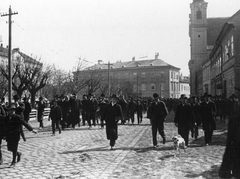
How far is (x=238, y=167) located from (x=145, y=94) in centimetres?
8608

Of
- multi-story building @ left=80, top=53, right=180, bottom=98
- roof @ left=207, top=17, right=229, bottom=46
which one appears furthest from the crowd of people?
multi-story building @ left=80, top=53, right=180, bottom=98

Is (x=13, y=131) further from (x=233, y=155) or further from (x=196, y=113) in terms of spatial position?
(x=196, y=113)

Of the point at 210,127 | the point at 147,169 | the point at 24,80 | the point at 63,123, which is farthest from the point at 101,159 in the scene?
the point at 24,80

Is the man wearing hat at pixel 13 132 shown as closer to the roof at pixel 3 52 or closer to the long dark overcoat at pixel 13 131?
the long dark overcoat at pixel 13 131

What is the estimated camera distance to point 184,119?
1037 cm

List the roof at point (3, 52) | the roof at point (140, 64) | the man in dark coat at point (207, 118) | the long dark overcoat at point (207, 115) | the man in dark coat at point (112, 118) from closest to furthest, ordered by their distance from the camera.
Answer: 1. the man in dark coat at point (112, 118)
2. the man in dark coat at point (207, 118)
3. the long dark overcoat at point (207, 115)
4. the roof at point (3, 52)
5. the roof at point (140, 64)

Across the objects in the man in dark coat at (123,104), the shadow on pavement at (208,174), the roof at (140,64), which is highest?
the roof at (140,64)

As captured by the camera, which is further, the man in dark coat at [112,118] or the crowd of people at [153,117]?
the man in dark coat at [112,118]

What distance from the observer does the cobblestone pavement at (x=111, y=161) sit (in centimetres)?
662

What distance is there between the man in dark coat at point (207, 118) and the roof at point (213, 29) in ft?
180

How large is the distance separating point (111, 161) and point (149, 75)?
82.0m

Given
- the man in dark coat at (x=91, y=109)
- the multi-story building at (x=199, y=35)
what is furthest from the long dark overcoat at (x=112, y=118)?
the multi-story building at (x=199, y=35)

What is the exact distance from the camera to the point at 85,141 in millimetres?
11898

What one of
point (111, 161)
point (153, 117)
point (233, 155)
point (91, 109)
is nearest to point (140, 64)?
point (91, 109)
